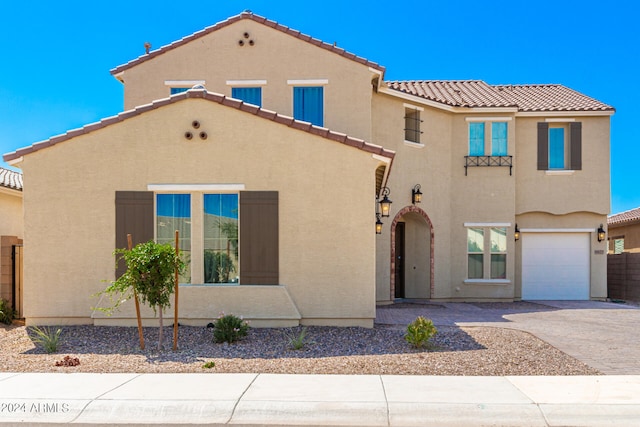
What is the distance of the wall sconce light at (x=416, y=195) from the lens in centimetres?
1587

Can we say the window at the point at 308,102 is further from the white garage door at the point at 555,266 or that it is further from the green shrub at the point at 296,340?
the white garage door at the point at 555,266

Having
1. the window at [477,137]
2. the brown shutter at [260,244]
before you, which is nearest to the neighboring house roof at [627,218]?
the window at [477,137]

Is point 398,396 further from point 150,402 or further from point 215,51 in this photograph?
point 215,51

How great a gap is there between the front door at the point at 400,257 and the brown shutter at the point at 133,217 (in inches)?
352

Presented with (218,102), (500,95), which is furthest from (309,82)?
(500,95)

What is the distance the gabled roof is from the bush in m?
8.06

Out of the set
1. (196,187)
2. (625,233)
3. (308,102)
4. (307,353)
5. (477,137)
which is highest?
(308,102)

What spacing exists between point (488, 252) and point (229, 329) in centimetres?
1026

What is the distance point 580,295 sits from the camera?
17.5m

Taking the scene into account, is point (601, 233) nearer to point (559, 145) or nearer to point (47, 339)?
point (559, 145)

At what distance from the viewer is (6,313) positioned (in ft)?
37.6

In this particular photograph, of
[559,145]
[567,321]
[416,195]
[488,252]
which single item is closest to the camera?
[567,321]

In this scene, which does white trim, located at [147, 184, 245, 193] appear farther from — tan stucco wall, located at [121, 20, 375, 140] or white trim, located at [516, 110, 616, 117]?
white trim, located at [516, 110, 616, 117]

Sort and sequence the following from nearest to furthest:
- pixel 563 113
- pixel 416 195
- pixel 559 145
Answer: pixel 416 195
pixel 563 113
pixel 559 145
